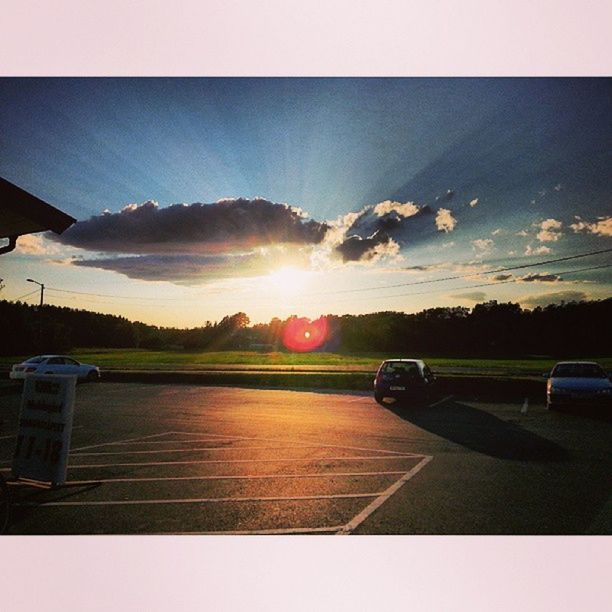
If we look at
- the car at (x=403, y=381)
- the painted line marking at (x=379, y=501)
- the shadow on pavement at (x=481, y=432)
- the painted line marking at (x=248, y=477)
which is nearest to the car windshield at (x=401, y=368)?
the car at (x=403, y=381)

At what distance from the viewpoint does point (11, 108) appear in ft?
36.5

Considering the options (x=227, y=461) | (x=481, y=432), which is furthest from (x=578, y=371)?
(x=227, y=461)

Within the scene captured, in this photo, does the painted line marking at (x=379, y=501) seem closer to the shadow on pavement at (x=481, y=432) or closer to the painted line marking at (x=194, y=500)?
the painted line marking at (x=194, y=500)

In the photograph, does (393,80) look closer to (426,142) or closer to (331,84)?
(331,84)

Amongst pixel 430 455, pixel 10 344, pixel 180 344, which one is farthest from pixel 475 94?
pixel 180 344

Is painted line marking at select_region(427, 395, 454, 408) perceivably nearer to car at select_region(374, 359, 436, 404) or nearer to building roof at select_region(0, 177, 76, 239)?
car at select_region(374, 359, 436, 404)

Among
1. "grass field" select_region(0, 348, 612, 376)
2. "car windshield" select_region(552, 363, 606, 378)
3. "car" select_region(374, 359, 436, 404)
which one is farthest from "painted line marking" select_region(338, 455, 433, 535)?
"grass field" select_region(0, 348, 612, 376)

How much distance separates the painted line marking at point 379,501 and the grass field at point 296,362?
2074 centimetres

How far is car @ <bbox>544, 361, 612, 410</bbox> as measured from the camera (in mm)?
13180

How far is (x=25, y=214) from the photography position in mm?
7504

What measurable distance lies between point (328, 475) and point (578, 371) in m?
10.8

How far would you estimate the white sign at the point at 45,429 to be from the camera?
6574 mm

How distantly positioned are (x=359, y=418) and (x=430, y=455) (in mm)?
4196

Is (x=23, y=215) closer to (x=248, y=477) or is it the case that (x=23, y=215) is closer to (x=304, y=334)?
(x=248, y=477)
